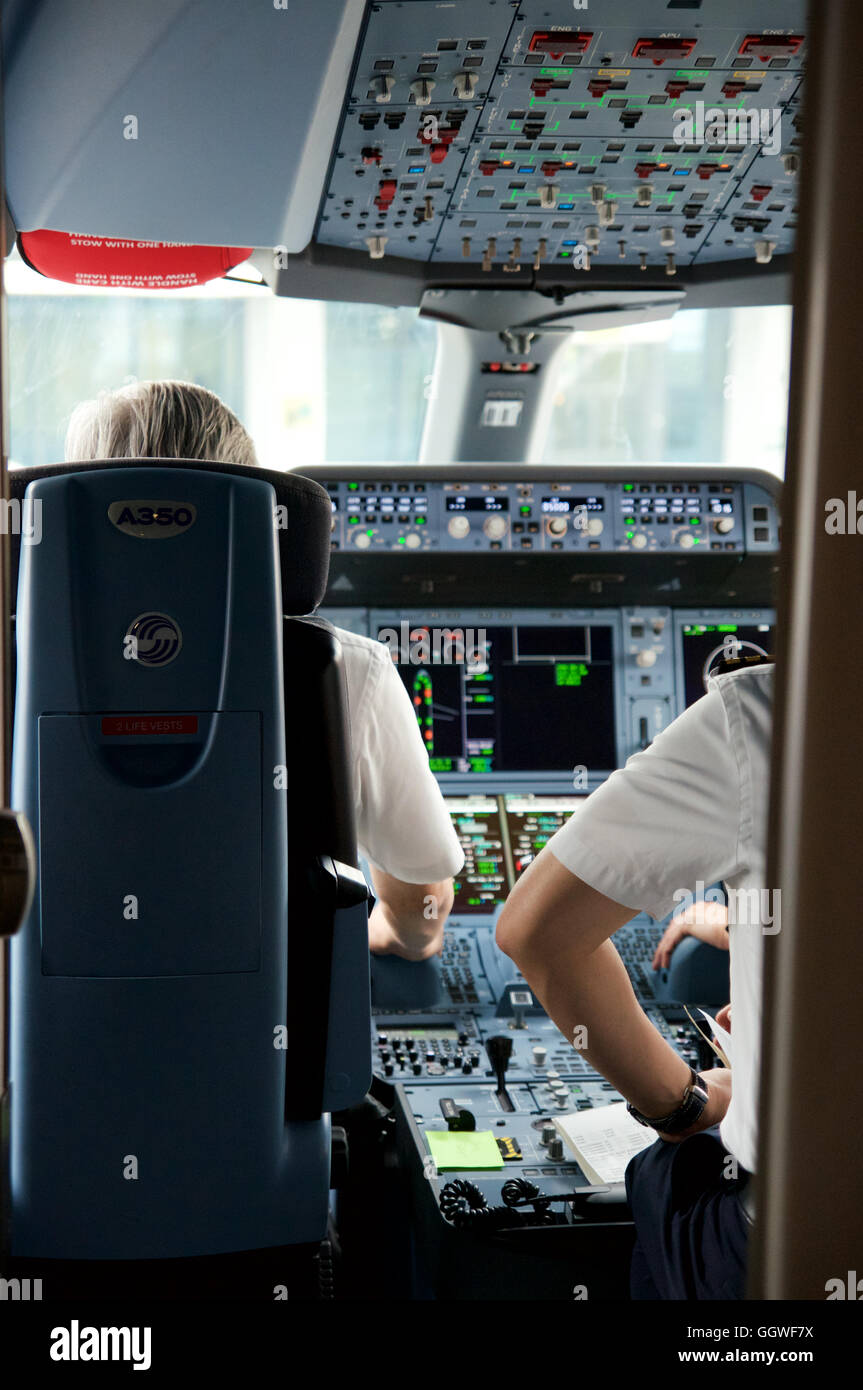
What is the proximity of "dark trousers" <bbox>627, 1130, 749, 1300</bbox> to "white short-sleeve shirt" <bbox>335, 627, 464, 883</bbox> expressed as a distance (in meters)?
0.47

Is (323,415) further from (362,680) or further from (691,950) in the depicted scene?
(362,680)

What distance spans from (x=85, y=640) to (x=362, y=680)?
1.75ft

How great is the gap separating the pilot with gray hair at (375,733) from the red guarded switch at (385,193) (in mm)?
939

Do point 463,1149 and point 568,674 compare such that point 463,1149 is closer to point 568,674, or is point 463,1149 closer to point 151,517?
point 151,517

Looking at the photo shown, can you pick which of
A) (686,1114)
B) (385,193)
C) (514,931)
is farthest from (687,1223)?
(385,193)

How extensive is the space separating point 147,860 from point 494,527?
5.34 ft

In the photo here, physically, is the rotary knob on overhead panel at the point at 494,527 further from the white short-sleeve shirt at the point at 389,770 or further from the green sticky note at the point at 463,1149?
the green sticky note at the point at 463,1149

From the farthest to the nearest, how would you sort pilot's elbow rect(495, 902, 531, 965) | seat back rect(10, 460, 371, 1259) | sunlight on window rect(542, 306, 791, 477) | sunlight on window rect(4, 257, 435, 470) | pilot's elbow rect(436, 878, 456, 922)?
sunlight on window rect(542, 306, 791, 477) → sunlight on window rect(4, 257, 435, 470) → pilot's elbow rect(436, 878, 456, 922) → pilot's elbow rect(495, 902, 531, 965) → seat back rect(10, 460, 371, 1259)

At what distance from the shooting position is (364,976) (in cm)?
117

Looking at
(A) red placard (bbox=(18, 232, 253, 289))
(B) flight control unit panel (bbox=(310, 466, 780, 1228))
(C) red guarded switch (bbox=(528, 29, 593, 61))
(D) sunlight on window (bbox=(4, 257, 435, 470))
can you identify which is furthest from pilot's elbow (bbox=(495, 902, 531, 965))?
(D) sunlight on window (bbox=(4, 257, 435, 470))

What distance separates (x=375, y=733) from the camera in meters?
1.48

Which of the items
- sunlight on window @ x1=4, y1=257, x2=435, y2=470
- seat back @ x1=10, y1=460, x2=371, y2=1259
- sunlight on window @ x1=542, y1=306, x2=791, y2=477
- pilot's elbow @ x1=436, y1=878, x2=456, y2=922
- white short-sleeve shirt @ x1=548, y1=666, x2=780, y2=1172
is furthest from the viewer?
sunlight on window @ x1=542, y1=306, x2=791, y2=477

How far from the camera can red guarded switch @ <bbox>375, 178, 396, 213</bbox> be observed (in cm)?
207

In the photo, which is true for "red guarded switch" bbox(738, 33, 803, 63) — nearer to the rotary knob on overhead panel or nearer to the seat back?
the rotary knob on overhead panel
